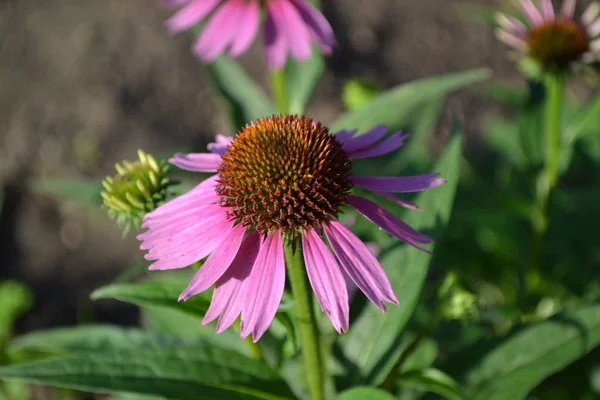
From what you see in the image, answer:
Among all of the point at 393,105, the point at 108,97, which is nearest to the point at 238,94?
the point at 393,105

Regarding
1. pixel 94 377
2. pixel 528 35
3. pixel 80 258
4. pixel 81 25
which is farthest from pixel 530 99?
pixel 81 25

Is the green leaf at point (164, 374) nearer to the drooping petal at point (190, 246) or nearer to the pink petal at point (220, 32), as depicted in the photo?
the drooping petal at point (190, 246)

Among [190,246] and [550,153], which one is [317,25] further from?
[190,246]

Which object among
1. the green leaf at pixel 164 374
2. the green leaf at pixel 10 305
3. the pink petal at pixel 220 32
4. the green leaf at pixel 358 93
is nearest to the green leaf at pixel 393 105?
the green leaf at pixel 358 93

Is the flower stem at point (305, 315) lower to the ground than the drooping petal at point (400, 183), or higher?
lower

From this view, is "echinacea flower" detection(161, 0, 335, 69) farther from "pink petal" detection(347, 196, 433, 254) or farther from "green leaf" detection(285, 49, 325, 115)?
"pink petal" detection(347, 196, 433, 254)

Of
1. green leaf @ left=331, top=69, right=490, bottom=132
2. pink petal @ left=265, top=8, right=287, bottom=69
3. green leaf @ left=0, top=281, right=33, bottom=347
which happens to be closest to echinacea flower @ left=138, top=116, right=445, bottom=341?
green leaf @ left=331, top=69, right=490, bottom=132

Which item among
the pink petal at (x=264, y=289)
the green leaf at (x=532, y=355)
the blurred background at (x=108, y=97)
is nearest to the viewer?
the pink petal at (x=264, y=289)

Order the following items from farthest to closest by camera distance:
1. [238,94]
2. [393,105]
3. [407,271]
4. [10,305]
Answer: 1. [10,305]
2. [238,94]
3. [393,105]
4. [407,271]
